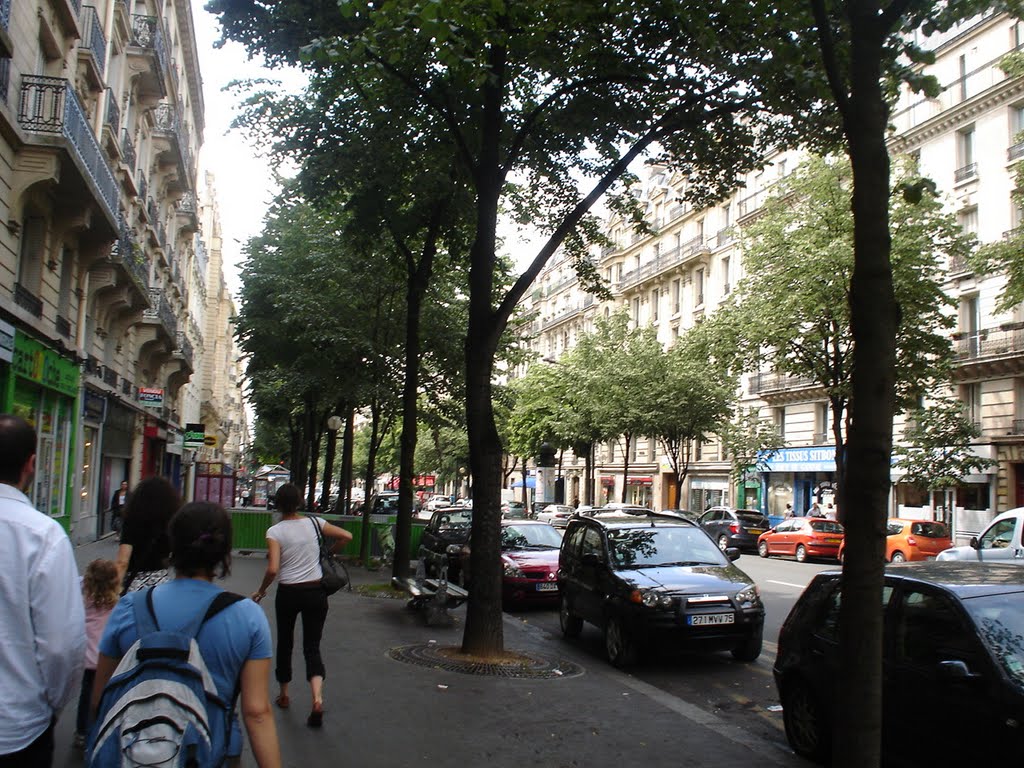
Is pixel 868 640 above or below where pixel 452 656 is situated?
above

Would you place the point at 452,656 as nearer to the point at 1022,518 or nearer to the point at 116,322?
the point at 1022,518

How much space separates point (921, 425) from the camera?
1256 inches

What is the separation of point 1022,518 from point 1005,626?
39.9 ft

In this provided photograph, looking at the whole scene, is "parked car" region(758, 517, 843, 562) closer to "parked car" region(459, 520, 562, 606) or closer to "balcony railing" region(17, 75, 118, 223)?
"parked car" region(459, 520, 562, 606)

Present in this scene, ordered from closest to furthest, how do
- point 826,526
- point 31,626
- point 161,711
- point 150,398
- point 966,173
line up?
point 161,711 < point 31,626 < point 150,398 < point 826,526 < point 966,173

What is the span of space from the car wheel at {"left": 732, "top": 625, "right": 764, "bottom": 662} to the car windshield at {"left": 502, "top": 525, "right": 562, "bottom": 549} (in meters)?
5.85

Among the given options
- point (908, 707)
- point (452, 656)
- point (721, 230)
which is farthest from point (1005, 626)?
point (721, 230)

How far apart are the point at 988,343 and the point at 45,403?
30.6 meters

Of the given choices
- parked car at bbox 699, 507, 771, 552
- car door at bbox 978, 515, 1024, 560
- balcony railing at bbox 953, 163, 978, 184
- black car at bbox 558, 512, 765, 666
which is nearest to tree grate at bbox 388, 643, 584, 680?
black car at bbox 558, 512, 765, 666

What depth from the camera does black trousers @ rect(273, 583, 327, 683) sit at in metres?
6.96

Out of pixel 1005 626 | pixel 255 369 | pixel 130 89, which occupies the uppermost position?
pixel 130 89

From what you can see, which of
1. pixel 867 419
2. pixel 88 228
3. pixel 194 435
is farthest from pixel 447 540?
pixel 194 435

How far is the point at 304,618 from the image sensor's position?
7.09 m

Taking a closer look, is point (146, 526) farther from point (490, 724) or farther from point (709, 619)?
point (709, 619)
